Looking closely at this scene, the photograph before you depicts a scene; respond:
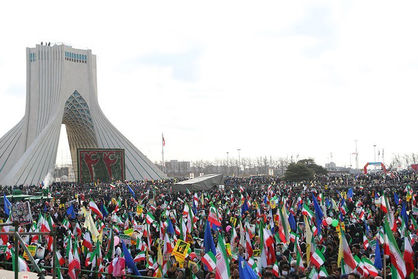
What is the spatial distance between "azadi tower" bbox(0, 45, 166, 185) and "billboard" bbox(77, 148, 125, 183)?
3.17 m

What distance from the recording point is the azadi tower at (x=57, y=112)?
50656 millimetres

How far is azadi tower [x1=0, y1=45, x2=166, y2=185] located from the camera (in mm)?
50656

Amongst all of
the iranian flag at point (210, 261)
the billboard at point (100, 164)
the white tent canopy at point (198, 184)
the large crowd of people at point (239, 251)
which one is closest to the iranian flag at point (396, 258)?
the large crowd of people at point (239, 251)

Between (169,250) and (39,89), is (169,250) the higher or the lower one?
the lower one

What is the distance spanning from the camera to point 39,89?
5450 cm

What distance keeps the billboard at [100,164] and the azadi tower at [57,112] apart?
317 centimetres

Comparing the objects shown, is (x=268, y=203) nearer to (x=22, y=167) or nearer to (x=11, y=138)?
(x=22, y=167)

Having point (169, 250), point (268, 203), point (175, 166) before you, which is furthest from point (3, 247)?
point (175, 166)

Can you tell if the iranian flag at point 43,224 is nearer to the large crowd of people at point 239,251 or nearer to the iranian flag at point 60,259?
the large crowd of people at point 239,251

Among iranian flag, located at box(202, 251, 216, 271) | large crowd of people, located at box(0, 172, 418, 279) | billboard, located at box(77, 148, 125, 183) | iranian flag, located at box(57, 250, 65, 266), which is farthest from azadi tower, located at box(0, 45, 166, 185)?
iranian flag, located at box(202, 251, 216, 271)

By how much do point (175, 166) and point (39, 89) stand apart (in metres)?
105

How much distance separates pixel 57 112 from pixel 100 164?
983 cm

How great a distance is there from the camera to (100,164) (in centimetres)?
4659

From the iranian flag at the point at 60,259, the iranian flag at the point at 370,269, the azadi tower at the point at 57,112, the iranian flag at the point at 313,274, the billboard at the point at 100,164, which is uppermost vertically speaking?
the azadi tower at the point at 57,112
